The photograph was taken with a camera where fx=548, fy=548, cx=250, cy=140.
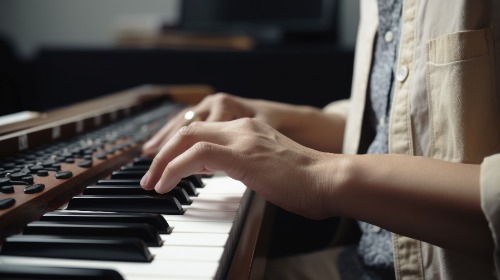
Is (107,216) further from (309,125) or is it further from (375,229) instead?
(309,125)

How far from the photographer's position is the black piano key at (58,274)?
50cm

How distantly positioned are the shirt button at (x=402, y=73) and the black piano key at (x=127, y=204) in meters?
0.45

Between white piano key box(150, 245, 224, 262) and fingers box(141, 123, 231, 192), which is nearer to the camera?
white piano key box(150, 245, 224, 262)

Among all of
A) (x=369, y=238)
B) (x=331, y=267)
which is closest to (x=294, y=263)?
(x=331, y=267)

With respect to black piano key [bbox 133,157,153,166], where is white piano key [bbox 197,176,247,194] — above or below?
below

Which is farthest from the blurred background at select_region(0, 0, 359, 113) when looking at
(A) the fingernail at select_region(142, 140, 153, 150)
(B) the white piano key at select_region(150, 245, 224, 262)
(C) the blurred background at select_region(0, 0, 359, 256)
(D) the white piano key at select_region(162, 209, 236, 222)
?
(B) the white piano key at select_region(150, 245, 224, 262)

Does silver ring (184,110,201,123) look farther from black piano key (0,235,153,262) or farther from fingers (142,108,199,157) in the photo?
black piano key (0,235,153,262)

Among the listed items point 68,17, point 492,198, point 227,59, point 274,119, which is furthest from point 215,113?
point 68,17

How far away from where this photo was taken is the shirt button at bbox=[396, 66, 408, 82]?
3.05ft

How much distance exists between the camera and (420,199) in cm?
65

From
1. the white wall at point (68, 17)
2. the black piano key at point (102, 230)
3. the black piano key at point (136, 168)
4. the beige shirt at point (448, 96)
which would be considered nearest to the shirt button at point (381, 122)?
the beige shirt at point (448, 96)

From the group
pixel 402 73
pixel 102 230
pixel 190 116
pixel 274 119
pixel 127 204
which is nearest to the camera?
pixel 102 230

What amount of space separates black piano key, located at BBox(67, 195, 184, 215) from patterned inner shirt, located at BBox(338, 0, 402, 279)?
0.45 meters

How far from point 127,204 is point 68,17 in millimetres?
2817
